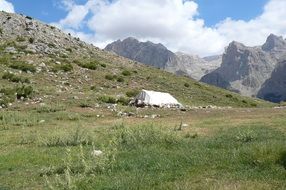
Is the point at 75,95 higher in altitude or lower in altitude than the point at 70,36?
lower

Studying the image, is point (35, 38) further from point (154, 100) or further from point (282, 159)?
point (282, 159)

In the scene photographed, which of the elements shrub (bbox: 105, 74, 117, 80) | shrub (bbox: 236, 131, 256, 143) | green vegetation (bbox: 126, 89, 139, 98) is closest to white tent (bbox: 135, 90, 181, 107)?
green vegetation (bbox: 126, 89, 139, 98)

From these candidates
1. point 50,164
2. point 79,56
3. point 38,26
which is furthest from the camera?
point 38,26

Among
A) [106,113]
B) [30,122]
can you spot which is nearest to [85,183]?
[30,122]

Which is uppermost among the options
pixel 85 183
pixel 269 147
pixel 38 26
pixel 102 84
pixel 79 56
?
pixel 38 26

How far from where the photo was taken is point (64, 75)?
5550 centimetres

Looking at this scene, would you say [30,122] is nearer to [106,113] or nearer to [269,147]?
[106,113]

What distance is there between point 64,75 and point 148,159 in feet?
129

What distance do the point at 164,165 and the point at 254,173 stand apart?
118 inches

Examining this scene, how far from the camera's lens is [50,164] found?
18.8 meters

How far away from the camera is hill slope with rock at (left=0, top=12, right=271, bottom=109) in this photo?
146ft

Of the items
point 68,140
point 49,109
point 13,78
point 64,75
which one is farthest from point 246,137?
point 64,75

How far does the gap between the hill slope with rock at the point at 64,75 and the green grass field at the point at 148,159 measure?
13557 mm

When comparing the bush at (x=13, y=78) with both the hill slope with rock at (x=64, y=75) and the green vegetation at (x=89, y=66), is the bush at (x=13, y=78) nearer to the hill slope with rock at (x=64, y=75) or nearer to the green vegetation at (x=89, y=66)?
the hill slope with rock at (x=64, y=75)
